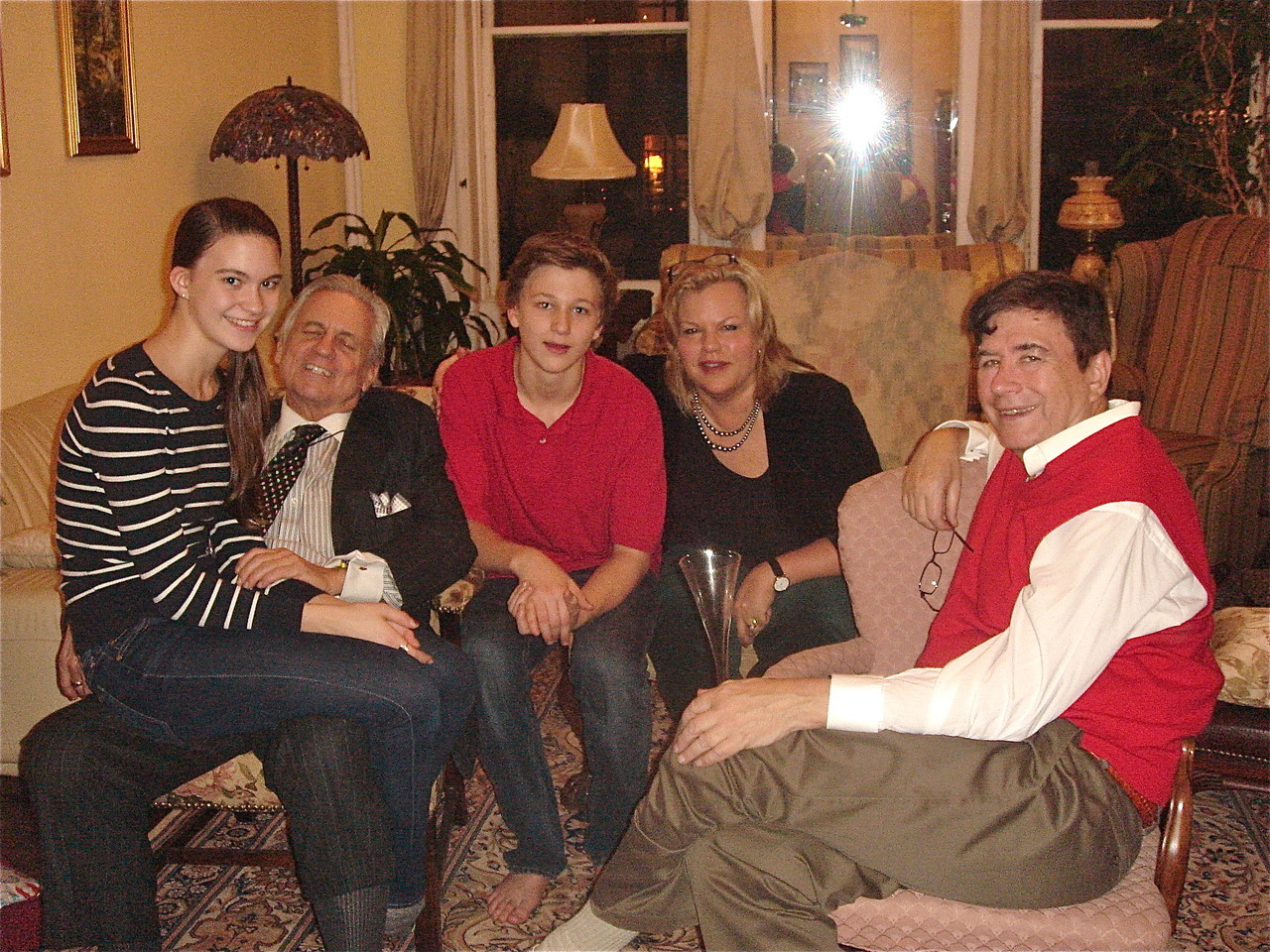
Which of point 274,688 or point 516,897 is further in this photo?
point 516,897

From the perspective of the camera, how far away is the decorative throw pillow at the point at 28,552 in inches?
88.9

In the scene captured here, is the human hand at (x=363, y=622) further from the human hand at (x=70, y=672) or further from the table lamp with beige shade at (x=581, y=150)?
the table lamp with beige shade at (x=581, y=150)

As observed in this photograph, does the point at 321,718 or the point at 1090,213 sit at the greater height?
the point at 1090,213

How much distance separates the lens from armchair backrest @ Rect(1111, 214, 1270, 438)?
12.8ft

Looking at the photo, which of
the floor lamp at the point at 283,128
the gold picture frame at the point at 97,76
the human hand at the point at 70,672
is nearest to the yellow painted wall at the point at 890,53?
the floor lamp at the point at 283,128

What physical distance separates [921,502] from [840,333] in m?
1.63

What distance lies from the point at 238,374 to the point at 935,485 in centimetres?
112

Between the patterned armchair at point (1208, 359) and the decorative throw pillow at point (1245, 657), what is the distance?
1.37 m

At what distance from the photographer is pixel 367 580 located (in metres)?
1.99

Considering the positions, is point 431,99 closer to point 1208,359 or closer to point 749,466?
point 1208,359

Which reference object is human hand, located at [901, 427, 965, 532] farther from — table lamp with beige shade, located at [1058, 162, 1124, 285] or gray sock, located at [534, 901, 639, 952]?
table lamp with beige shade, located at [1058, 162, 1124, 285]

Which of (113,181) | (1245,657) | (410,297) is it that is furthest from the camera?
(410,297)

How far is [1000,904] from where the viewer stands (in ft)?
4.74

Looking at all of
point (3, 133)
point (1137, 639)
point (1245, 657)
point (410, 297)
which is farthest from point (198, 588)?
point (410, 297)
